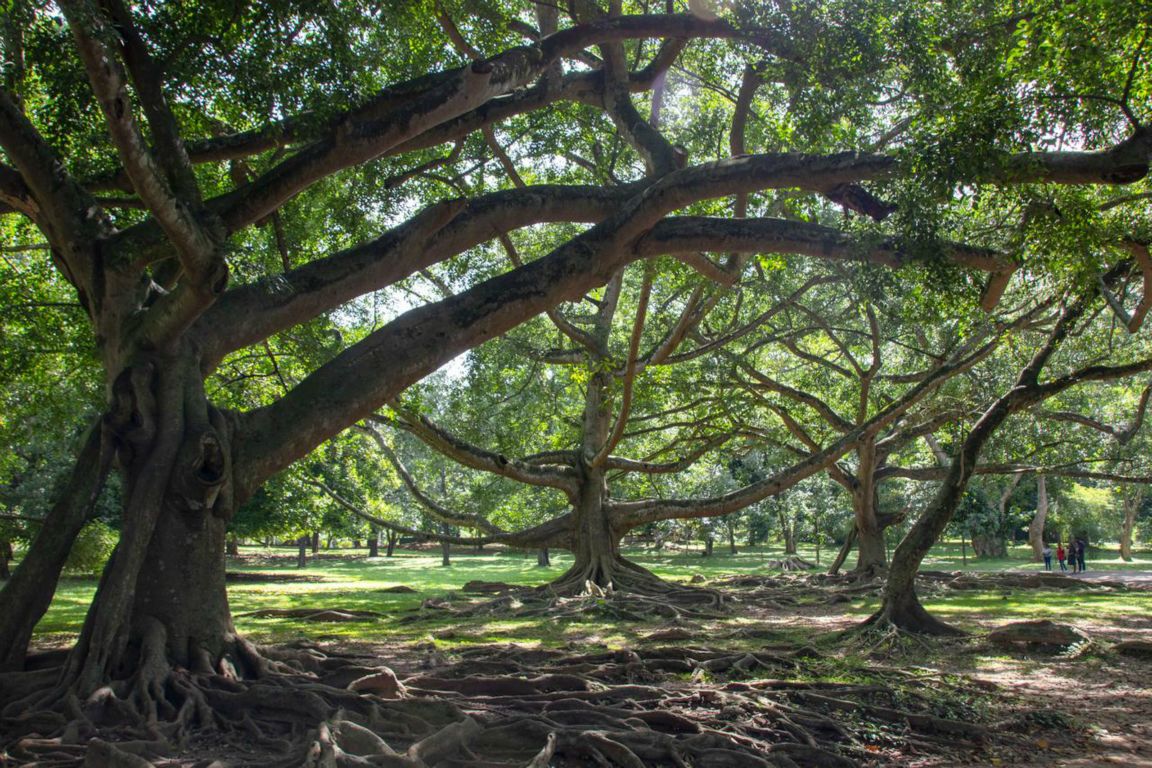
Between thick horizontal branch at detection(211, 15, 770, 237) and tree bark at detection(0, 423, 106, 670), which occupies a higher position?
thick horizontal branch at detection(211, 15, 770, 237)

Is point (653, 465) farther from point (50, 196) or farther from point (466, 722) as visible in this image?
point (50, 196)

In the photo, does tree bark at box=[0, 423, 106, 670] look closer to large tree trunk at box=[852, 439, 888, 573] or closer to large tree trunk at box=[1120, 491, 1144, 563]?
large tree trunk at box=[852, 439, 888, 573]

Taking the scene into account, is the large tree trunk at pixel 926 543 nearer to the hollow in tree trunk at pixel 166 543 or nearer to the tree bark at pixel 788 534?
the hollow in tree trunk at pixel 166 543

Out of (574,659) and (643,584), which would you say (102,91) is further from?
(643,584)

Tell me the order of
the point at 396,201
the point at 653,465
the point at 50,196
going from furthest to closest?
the point at 653,465 → the point at 396,201 → the point at 50,196

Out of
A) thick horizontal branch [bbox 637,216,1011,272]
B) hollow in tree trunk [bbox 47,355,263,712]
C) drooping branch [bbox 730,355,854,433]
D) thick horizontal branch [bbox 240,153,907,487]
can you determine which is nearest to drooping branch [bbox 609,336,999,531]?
drooping branch [bbox 730,355,854,433]

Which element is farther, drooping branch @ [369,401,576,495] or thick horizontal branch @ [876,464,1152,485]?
thick horizontal branch @ [876,464,1152,485]

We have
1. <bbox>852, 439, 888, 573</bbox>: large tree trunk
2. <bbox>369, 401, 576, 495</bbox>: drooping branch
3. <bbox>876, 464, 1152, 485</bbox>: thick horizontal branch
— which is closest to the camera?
<bbox>369, 401, 576, 495</bbox>: drooping branch

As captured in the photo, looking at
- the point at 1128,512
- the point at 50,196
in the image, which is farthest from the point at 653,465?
the point at 1128,512

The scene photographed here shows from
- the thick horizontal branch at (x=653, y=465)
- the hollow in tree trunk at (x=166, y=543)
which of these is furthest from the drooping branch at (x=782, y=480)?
the hollow in tree trunk at (x=166, y=543)

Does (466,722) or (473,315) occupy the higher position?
(473,315)

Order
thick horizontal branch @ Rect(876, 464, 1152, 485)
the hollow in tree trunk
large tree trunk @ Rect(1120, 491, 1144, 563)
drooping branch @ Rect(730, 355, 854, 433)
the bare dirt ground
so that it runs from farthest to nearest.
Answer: large tree trunk @ Rect(1120, 491, 1144, 563)
thick horizontal branch @ Rect(876, 464, 1152, 485)
drooping branch @ Rect(730, 355, 854, 433)
the hollow in tree trunk
the bare dirt ground

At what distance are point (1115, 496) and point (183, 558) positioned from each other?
49.8 meters

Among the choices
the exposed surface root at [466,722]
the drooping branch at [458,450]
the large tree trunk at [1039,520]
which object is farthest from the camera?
the large tree trunk at [1039,520]
